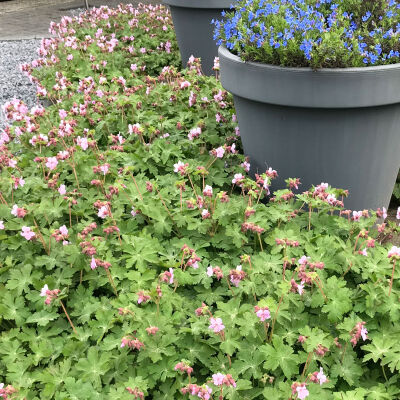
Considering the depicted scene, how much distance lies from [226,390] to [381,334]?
26.6 inches

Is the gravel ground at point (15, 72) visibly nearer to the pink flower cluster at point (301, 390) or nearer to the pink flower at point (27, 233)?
the pink flower at point (27, 233)

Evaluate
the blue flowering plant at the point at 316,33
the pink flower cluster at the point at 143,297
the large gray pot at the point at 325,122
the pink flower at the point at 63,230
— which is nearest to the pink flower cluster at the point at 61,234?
the pink flower at the point at 63,230

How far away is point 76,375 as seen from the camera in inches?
79.0

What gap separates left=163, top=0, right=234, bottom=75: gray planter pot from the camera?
4777 millimetres

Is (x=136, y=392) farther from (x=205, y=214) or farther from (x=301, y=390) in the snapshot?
(x=205, y=214)

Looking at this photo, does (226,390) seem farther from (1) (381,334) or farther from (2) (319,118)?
(2) (319,118)

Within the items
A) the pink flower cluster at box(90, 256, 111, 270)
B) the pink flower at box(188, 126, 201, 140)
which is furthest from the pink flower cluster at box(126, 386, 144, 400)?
the pink flower at box(188, 126, 201, 140)

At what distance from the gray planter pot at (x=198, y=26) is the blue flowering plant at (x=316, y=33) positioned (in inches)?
73.8

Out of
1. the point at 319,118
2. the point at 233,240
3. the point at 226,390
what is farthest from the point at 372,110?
the point at 226,390

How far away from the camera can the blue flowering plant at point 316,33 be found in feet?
8.19

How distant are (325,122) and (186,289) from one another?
111 cm

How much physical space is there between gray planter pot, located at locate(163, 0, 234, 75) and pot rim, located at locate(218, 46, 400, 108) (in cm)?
243

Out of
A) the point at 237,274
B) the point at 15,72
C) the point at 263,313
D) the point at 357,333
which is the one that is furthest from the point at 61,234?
the point at 15,72

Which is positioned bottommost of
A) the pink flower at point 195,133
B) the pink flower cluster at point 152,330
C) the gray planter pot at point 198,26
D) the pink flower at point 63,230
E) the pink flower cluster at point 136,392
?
the pink flower cluster at point 136,392
